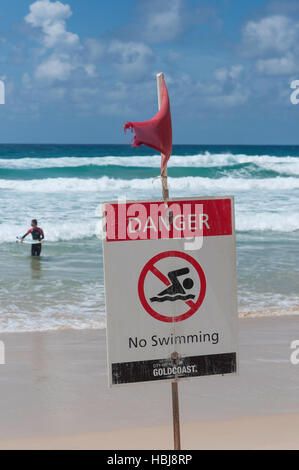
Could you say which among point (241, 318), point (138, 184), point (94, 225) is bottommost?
point (241, 318)

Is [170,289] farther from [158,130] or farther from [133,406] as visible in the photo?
[133,406]

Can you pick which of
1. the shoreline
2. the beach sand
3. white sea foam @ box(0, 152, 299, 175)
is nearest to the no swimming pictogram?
the beach sand

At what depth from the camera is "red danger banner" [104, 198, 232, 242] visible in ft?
→ 9.48

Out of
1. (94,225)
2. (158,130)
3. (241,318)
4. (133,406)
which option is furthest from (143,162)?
(158,130)

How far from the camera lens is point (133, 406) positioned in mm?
5008

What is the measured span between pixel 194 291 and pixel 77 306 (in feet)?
20.7

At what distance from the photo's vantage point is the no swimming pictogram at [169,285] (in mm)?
2938

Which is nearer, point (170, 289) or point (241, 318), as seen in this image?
point (170, 289)

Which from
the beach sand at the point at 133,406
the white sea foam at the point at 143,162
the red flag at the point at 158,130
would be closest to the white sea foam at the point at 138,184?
the white sea foam at the point at 143,162

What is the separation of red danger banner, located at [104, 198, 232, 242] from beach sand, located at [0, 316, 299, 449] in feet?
3.09

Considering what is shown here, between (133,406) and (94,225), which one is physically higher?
(94,225)

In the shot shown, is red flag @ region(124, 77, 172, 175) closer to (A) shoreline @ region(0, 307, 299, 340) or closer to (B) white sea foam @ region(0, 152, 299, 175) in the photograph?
(A) shoreline @ region(0, 307, 299, 340)

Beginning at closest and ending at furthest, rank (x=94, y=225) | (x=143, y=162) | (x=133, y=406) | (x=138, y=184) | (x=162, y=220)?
(x=162, y=220)
(x=133, y=406)
(x=94, y=225)
(x=138, y=184)
(x=143, y=162)

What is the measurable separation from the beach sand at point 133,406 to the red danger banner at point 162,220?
94 cm
